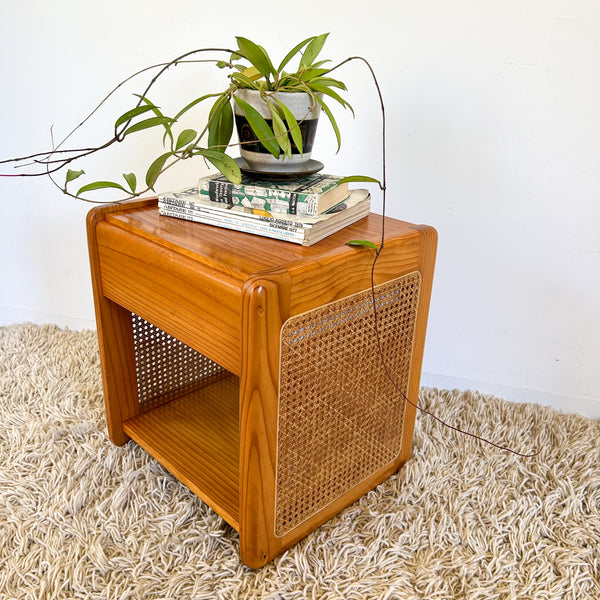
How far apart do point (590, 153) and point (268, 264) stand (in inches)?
30.2

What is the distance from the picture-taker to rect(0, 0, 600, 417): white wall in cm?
114

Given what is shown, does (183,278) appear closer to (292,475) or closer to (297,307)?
(297,307)

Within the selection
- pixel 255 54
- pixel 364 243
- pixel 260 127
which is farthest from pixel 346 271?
pixel 255 54

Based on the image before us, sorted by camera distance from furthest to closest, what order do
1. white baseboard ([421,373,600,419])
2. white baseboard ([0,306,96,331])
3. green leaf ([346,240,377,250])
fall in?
white baseboard ([0,306,96,331])
white baseboard ([421,373,600,419])
green leaf ([346,240,377,250])

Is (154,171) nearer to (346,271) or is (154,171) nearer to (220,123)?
(220,123)

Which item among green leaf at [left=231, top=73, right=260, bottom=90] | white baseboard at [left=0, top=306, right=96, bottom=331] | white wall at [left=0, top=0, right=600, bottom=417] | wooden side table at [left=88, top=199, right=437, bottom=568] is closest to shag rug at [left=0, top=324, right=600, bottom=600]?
wooden side table at [left=88, top=199, right=437, bottom=568]

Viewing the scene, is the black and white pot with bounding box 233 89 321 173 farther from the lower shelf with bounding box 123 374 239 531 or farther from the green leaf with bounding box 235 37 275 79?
the lower shelf with bounding box 123 374 239 531

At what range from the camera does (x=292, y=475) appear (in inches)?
34.1

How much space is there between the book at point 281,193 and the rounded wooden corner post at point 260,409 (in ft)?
0.54

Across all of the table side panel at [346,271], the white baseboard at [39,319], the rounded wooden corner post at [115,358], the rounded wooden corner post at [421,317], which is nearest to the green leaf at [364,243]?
the table side panel at [346,271]

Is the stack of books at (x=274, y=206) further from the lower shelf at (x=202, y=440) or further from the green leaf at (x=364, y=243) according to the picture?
the lower shelf at (x=202, y=440)

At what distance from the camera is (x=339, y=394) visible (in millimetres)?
890

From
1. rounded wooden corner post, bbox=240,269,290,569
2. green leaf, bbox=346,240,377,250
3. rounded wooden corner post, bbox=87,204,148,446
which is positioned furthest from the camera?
rounded wooden corner post, bbox=87,204,148,446

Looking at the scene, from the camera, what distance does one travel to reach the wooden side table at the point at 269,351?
76cm
